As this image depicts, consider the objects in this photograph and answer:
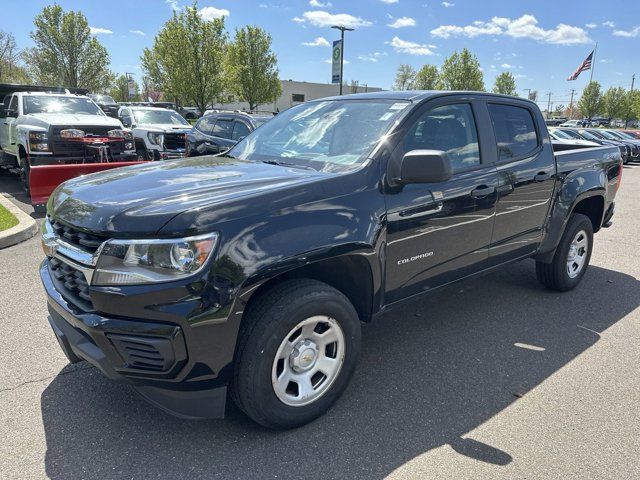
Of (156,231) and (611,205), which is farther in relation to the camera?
(611,205)

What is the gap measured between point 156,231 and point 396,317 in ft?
8.61

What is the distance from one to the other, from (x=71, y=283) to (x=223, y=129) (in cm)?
857

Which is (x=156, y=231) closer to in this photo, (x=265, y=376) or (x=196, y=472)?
(x=265, y=376)

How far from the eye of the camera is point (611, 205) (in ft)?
17.3

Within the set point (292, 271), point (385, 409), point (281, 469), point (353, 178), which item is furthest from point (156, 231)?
point (385, 409)

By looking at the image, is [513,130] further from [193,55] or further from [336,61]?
[193,55]

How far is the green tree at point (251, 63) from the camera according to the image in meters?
34.7

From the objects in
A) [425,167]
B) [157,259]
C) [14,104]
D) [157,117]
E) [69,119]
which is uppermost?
[14,104]

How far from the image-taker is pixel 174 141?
12148 millimetres

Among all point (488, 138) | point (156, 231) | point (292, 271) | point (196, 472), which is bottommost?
point (196, 472)

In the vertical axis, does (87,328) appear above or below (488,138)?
below

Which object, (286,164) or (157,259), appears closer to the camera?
(157,259)

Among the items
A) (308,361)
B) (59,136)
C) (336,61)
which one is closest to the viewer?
(308,361)

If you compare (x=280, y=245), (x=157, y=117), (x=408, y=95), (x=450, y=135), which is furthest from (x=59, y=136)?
(x=280, y=245)
